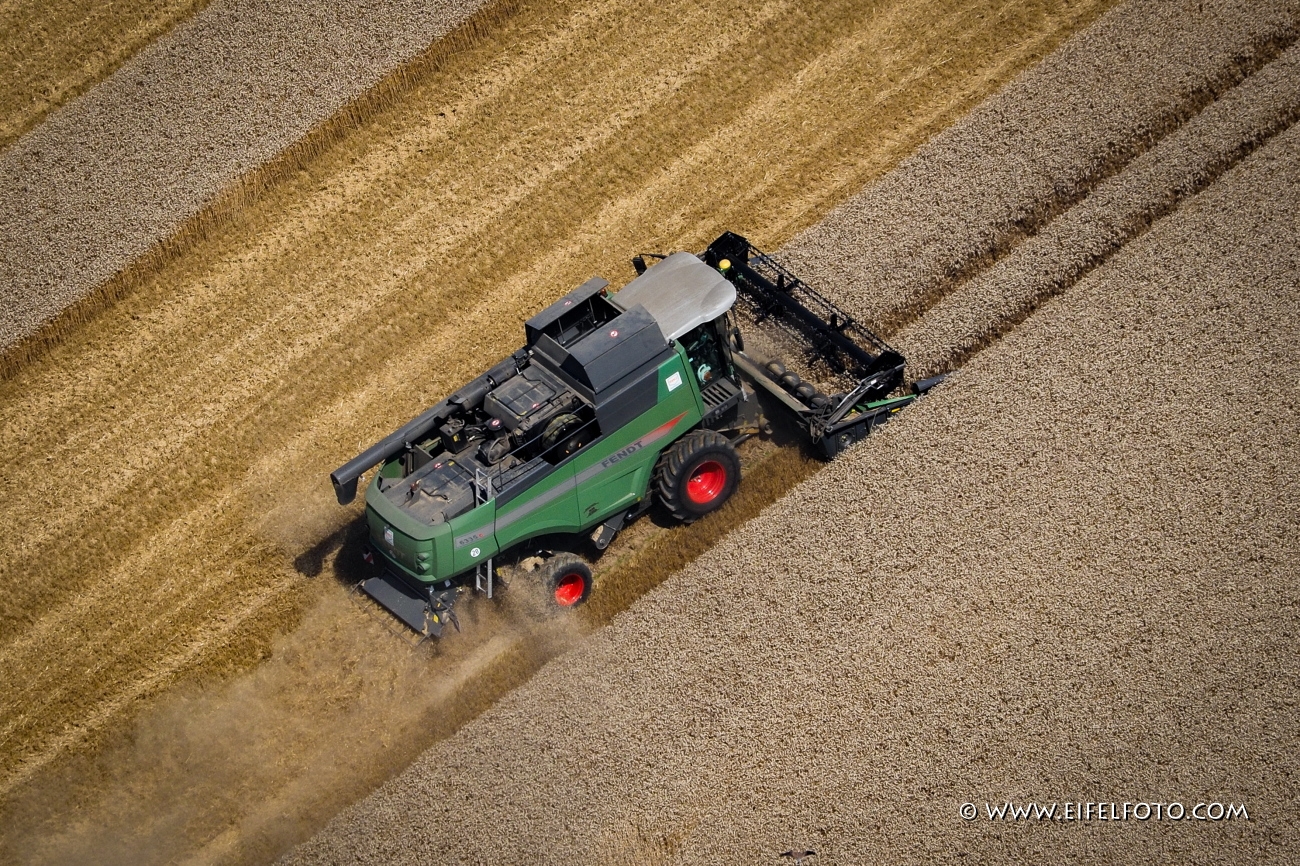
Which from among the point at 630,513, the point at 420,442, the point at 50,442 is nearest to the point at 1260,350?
the point at 630,513

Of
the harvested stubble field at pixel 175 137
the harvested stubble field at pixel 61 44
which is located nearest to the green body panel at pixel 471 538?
the harvested stubble field at pixel 175 137

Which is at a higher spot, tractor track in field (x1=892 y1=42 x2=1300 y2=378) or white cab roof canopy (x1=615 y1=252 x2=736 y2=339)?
white cab roof canopy (x1=615 y1=252 x2=736 y2=339)

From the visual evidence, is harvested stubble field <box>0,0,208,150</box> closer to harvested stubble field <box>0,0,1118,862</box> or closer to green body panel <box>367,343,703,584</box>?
harvested stubble field <box>0,0,1118,862</box>

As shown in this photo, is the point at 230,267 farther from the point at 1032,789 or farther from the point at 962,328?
the point at 1032,789

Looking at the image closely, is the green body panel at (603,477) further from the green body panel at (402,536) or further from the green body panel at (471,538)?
the green body panel at (402,536)

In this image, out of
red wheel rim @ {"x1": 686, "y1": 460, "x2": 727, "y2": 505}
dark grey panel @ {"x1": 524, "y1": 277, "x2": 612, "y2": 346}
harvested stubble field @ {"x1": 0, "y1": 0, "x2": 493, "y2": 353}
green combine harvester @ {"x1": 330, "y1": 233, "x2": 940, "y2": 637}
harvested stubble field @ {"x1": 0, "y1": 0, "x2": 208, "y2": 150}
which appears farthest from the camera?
harvested stubble field @ {"x1": 0, "y1": 0, "x2": 208, "y2": 150}

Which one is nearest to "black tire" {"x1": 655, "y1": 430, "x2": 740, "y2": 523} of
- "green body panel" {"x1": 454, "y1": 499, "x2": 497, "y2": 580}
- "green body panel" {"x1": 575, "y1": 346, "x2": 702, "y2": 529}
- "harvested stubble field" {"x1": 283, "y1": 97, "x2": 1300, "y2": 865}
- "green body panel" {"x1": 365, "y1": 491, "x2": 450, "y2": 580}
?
"green body panel" {"x1": 575, "y1": 346, "x2": 702, "y2": 529}

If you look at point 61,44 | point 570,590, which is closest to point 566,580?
point 570,590

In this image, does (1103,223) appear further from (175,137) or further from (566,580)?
(175,137)
